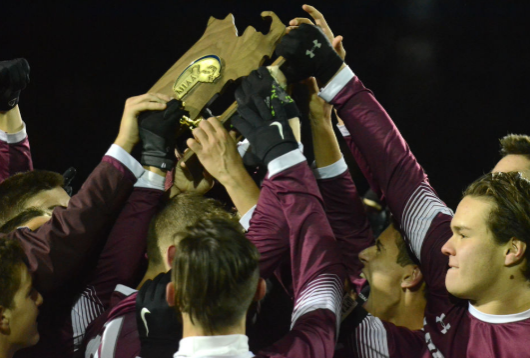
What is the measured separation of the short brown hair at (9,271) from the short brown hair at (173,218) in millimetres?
356

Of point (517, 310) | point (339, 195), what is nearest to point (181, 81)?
point (339, 195)

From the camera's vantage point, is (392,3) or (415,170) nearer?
(415,170)

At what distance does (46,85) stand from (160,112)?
2273 mm

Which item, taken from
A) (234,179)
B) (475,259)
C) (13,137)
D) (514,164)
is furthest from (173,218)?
(514,164)

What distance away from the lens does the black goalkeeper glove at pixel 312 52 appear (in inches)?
62.4

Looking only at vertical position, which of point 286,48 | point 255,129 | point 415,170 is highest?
point 286,48

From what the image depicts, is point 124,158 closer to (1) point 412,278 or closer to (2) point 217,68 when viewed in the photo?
(2) point 217,68

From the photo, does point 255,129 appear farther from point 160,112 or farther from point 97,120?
point 97,120

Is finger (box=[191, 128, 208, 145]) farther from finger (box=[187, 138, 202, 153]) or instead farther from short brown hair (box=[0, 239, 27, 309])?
short brown hair (box=[0, 239, 27, 309])

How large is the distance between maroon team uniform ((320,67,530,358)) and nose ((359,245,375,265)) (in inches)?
12.2

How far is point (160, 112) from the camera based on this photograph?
167 centimetres

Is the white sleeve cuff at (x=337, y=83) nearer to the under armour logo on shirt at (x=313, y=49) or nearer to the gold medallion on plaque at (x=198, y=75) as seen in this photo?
the under armour logo on shirt at (x=313, y=49)

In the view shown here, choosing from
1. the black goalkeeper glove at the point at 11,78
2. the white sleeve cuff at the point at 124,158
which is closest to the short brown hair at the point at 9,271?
the white sleeve cuff at the point at 124,158

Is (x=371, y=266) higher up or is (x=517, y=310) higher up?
(x=517, y=310)
